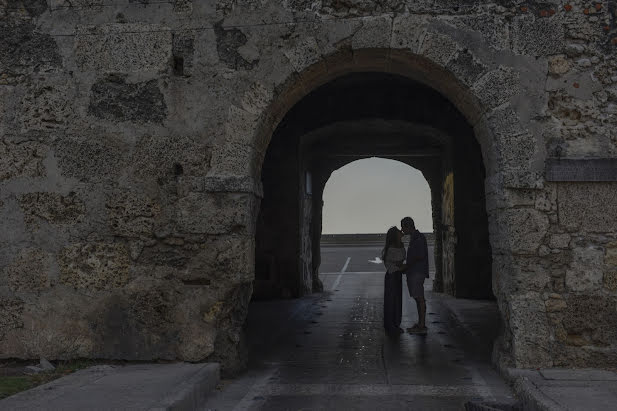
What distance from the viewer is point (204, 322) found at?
14.0ft

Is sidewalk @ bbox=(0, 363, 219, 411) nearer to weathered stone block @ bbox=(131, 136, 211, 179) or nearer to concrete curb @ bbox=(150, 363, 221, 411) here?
concrete curb @ bbox=(150, 363, 221, 411)

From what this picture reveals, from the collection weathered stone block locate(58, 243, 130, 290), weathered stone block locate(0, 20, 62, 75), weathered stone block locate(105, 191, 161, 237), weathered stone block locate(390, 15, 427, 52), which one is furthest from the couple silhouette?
weathered stone block locate(0, 20, 62, 75)

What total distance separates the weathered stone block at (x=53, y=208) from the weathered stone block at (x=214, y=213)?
34.0 inches

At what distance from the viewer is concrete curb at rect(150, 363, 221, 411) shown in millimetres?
3186

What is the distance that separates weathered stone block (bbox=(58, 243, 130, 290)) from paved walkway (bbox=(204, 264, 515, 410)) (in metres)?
1.20

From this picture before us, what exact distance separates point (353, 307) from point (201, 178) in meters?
4.55

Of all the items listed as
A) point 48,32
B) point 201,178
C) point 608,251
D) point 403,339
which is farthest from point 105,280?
point 608,251

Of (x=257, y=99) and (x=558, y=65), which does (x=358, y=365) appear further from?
(x=558, y=65)

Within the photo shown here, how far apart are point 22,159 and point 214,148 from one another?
1557 mm

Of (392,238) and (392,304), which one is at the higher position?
(392,238)

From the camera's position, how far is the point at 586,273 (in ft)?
13.4

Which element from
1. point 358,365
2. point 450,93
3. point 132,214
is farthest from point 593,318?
point 132,214

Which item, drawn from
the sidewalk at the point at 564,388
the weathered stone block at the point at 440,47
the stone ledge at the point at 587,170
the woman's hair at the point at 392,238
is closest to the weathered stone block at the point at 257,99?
the weathered stone block at the point at 440,47

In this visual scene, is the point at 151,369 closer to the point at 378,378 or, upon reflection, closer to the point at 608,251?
the point at 378,378
